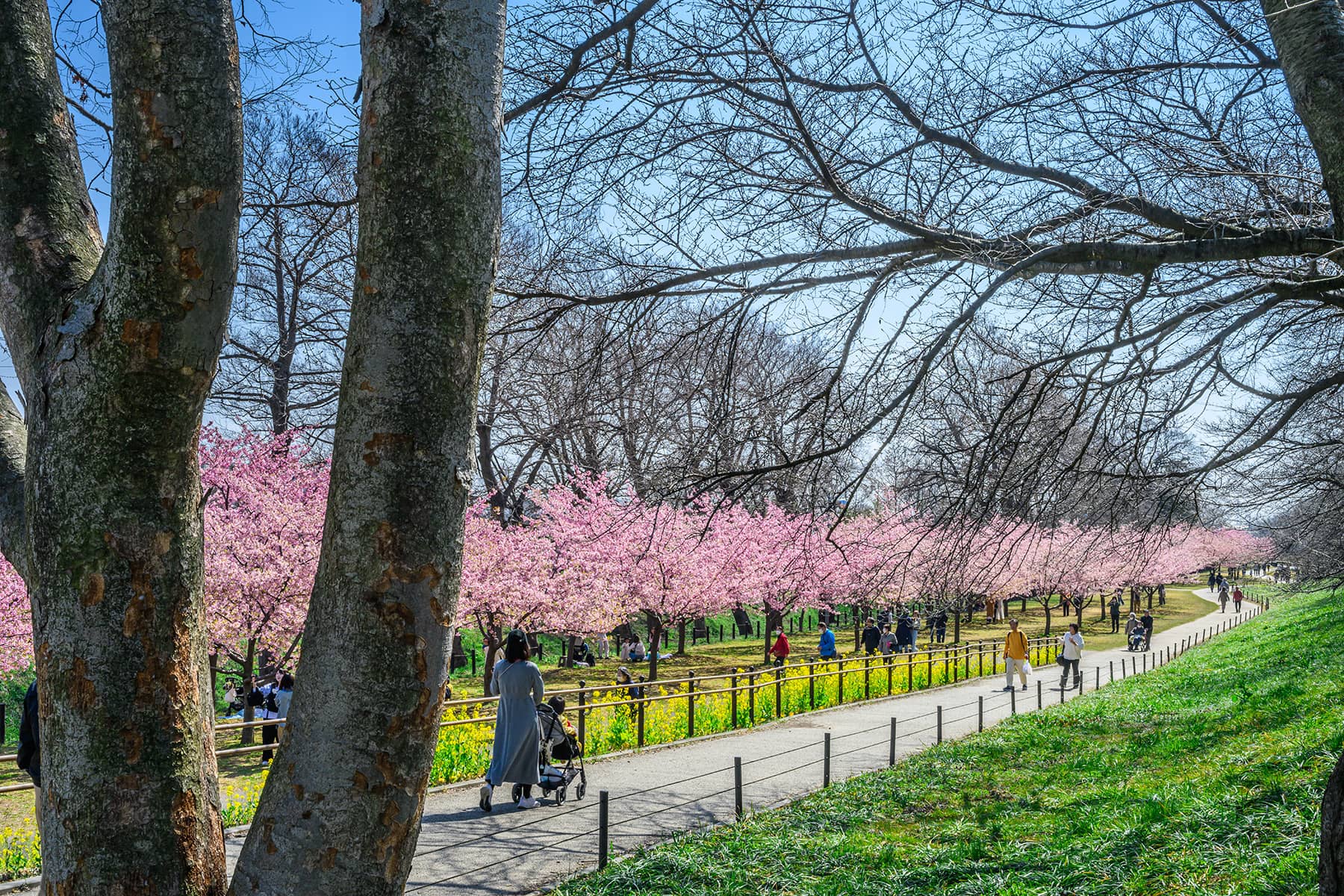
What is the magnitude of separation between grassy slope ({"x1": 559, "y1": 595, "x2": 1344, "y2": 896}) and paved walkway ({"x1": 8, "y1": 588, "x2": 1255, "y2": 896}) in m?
0.58

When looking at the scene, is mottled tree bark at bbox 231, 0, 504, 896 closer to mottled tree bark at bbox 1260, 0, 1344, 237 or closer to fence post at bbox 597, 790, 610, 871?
mottled tree bark at bbox 1260, 0, 1344, 237

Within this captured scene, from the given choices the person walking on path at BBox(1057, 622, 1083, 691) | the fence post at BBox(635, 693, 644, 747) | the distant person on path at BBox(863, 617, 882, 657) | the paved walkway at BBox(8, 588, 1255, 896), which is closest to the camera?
the paved walkway at BBox(8, 588, 1255, 896)

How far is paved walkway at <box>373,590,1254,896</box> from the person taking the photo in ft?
23.0

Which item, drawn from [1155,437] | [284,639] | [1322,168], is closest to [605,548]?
[284,639]

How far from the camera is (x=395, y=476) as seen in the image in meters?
1.97

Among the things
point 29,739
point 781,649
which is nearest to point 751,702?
point 781,649

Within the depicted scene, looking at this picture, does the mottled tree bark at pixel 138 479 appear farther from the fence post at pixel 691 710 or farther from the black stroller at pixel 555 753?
the fence post at pixel 691 710

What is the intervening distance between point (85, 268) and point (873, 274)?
4.97m

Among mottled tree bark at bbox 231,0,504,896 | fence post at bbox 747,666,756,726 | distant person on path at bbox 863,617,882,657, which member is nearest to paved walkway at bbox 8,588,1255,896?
fence post at bbox 747,666,756,726

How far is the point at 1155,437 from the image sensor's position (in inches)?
324

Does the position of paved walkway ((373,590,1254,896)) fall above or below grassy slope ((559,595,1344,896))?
below

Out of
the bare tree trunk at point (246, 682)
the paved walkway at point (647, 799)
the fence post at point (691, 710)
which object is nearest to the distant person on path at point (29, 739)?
the paved walkway at point (647, 799)

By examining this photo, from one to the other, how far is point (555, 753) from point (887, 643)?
2242 centimetres

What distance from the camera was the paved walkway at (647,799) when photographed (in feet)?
23.0
